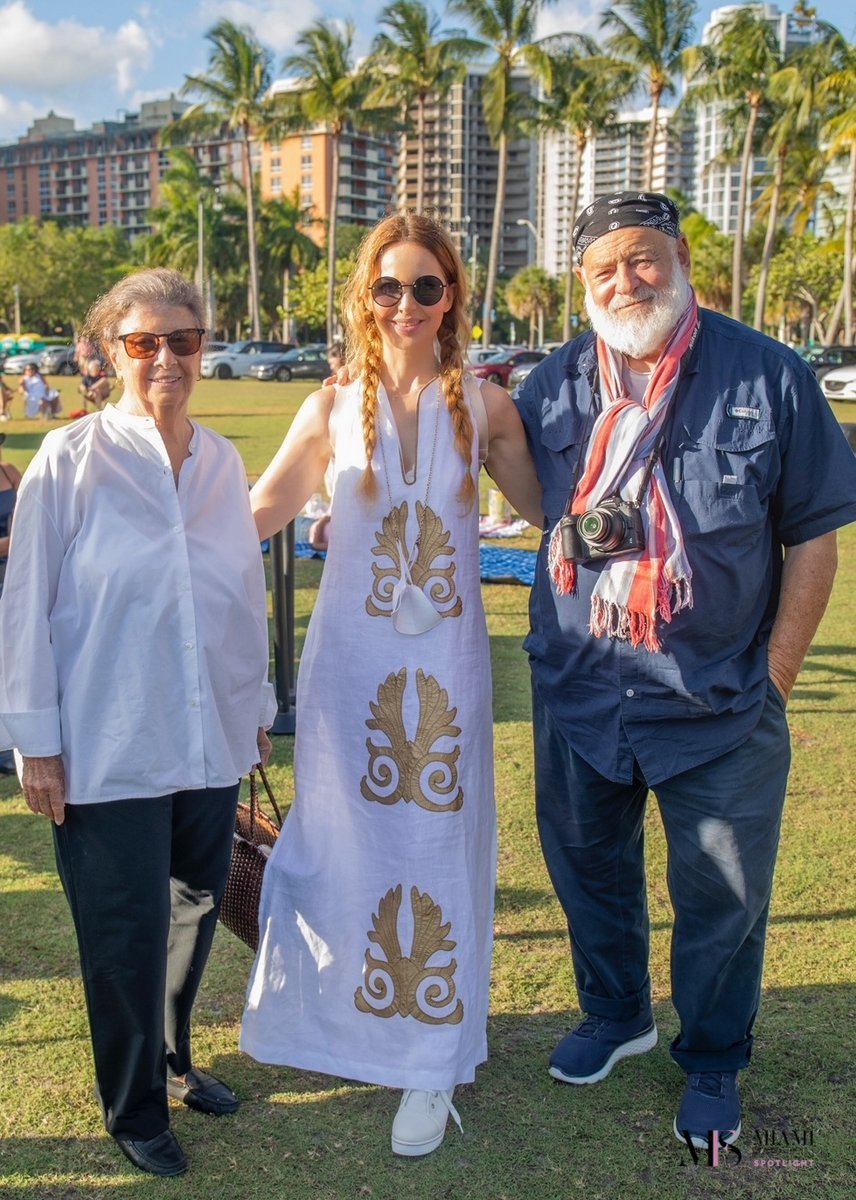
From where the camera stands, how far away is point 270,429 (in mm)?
21359

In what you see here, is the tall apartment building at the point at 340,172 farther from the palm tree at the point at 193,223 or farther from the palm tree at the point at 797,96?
the palm tree at the point at 797,96

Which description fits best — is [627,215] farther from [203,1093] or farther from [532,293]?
[532,293]

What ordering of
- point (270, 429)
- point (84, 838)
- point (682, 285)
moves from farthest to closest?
point (270, 429) < point (682, 285) < point (84, 838)

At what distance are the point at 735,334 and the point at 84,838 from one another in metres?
1.86

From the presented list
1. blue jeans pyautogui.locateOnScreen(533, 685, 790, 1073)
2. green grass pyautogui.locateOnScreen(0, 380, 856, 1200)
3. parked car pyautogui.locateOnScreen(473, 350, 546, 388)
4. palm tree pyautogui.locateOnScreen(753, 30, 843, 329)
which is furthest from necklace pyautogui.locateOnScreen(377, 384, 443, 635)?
palm tree pyautogui.locateOnScreen(753, 30, 843, 329)

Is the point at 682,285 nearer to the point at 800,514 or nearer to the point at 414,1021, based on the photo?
the point at 800,514

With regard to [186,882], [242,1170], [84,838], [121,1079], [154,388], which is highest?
[154,388]

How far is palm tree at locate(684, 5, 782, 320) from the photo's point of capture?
134ft

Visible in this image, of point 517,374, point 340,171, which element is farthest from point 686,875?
point 340,171

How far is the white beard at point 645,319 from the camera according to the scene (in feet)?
8.83

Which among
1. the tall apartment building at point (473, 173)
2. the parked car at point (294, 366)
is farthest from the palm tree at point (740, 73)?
the tall apartment building at point (473, 173)

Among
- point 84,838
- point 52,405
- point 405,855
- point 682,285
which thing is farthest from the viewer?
Answer: point 52,405

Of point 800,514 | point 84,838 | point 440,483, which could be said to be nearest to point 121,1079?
point 84,838

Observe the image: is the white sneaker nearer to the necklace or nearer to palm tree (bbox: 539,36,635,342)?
the necklace
